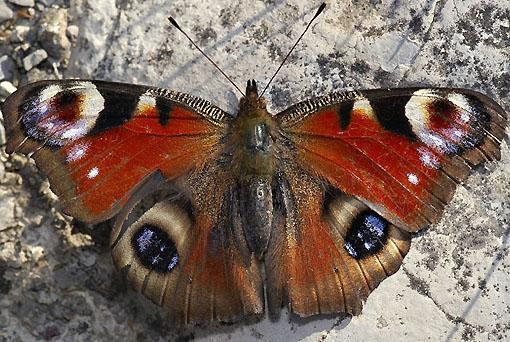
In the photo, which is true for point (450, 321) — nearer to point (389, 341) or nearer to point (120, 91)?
point (389, 341)

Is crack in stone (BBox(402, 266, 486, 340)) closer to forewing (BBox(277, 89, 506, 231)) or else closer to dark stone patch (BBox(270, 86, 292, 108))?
forewing (BBox(277, 89, 506, 231))

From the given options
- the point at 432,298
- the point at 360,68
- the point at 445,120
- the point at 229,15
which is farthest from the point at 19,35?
the point at 432,298

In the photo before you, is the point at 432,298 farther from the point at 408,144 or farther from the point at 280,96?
the point at 280,96

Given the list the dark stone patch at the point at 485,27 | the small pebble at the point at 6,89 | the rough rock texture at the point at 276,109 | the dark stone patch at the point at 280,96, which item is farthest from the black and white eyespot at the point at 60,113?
the dark stone patch at the point at 485,27

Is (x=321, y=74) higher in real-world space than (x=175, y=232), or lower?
higher

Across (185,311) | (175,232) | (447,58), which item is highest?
(447,58)

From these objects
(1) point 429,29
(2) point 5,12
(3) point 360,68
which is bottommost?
(2) point 5,12

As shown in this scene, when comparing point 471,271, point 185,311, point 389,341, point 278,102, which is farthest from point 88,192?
point 471,271
